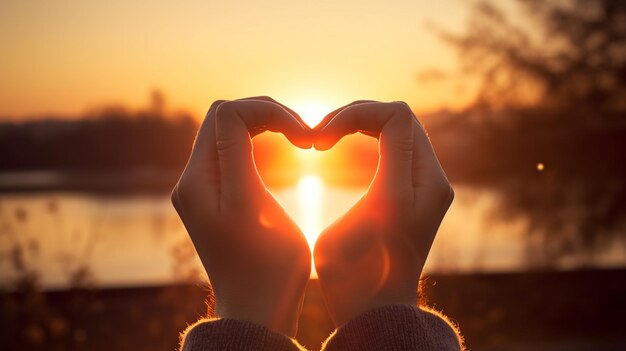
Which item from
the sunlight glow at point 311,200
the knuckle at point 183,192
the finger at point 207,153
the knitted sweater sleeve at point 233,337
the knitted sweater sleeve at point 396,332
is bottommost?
the sunlight glow at point 311,200

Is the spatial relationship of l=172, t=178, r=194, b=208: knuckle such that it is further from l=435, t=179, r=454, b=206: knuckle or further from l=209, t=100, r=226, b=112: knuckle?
l=435, t=179, r=454, b=206: knuckle

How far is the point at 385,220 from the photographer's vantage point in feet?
5.04

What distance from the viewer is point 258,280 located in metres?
1.49

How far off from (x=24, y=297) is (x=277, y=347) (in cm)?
293

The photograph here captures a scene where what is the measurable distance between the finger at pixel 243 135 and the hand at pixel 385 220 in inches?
3.1

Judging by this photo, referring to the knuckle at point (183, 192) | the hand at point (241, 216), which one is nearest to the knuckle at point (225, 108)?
the hand at point (241, 216)

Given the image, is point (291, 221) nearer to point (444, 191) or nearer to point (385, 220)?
point (385, 220)

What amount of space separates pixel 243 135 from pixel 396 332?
586 millimetres

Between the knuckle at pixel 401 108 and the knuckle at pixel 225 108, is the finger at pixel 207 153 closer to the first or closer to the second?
the knuckle at pixel 225 108

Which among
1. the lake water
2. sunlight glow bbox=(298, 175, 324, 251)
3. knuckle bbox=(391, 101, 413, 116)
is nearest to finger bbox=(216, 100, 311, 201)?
knuckle bbox=(391, 101, 413, 116)

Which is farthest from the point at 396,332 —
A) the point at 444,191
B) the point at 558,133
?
the point at 558,133

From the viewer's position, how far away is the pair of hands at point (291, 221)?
1.45 meters

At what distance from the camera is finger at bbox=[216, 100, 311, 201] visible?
141 centimetres

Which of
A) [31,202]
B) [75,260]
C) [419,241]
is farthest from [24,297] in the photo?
[419,241]
